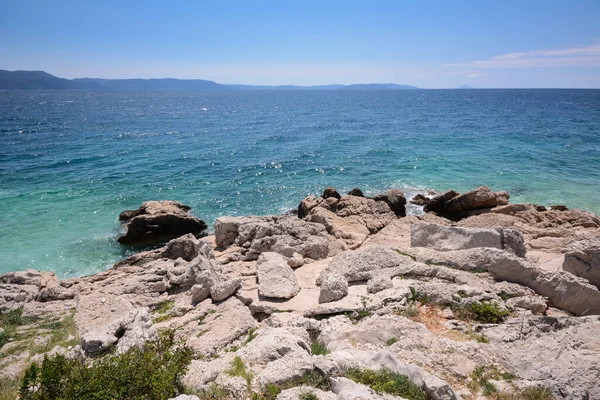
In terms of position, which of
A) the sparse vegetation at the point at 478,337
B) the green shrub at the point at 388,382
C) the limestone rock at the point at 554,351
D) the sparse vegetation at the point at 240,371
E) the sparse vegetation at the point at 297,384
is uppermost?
the green shrub at the point at 388,382

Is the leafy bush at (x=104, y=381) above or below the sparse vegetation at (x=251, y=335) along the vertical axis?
above

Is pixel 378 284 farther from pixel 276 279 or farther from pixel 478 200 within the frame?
pixel 478 200

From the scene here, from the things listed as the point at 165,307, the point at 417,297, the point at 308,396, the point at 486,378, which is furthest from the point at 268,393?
the point at 165,307

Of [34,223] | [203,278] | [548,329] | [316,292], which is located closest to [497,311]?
[548,329]

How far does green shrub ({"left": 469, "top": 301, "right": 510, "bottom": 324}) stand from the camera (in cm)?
886

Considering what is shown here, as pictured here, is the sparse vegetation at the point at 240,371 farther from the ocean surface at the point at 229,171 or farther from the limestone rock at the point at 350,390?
the ocean surface at the point at 229,171

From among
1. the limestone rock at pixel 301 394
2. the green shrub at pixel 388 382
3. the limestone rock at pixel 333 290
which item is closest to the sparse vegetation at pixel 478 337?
the green shrub at pixel 388 382

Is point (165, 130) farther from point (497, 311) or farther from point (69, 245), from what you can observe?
point (497, 311)

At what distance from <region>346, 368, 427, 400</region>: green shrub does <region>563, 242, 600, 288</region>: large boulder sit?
8793mm

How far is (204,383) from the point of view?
6715 millimetres

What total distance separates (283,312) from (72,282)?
9924mm

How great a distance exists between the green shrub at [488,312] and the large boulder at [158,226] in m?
17.6

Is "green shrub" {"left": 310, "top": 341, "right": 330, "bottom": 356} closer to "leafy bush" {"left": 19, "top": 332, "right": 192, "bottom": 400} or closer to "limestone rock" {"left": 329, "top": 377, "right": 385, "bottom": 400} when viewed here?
"limestone rock" {"left": 329, "top": 377, "right": 385, "bottom": 400}

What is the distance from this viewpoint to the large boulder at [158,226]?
21.6 meters
